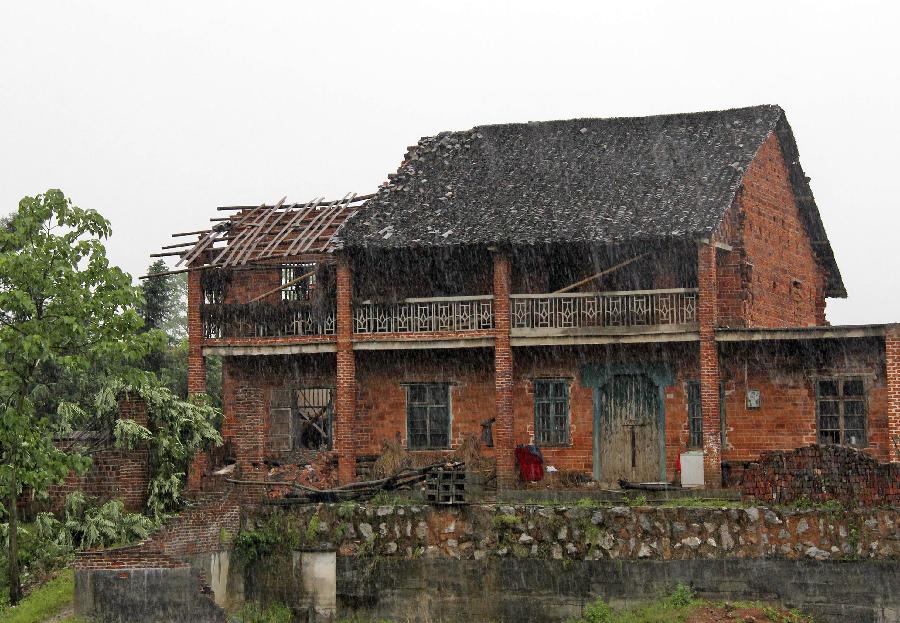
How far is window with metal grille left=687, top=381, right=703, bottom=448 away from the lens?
2983 centimetres

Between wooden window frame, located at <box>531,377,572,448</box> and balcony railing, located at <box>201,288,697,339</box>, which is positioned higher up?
balcony railing, located at <box>201,288,697,339</box>

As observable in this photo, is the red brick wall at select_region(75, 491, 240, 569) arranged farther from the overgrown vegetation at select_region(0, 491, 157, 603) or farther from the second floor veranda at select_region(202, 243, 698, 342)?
the second floor veranda at select_region(202, 243, 698, 342)

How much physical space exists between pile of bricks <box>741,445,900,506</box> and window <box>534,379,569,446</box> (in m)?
7.46

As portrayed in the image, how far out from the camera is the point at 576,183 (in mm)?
31391

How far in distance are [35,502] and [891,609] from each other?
50.1 feet

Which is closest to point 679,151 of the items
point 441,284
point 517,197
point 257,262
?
point 517,197

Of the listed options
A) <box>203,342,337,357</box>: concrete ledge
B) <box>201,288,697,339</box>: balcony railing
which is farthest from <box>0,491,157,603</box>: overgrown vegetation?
<box>201,288,697,339</box>: balcony railing

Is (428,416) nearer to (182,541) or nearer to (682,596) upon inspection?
(182,541)

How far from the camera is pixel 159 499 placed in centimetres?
2641

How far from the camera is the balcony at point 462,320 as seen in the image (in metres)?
29.1

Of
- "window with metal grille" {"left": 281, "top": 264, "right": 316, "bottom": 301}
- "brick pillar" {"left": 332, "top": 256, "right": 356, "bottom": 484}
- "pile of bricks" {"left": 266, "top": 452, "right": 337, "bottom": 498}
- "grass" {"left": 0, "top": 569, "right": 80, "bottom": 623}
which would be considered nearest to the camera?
"grass" {"left": 0, "top": 569, "right": 80, "bottom": 623}

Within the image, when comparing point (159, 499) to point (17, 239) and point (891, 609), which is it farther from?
point (891, 609)

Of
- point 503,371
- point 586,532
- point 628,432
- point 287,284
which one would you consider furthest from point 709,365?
point 287,284

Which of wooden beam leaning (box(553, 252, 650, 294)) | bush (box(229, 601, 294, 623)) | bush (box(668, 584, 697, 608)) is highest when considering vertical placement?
wooden beam leaning (box(553, 252, 650, 294))
